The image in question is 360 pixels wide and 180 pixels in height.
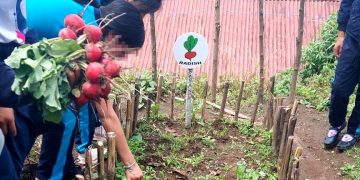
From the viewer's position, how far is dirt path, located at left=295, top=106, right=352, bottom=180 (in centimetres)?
365

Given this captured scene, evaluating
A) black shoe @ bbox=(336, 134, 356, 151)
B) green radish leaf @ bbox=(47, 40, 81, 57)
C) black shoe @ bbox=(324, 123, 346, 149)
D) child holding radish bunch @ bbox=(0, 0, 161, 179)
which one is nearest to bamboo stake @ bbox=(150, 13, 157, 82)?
child holding radish bunch @ bbox=(0, 0, 161, 179)

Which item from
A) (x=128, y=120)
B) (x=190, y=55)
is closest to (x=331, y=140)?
(x=190, y=55)

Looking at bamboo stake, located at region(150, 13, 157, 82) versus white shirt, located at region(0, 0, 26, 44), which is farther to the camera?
bamboo stake, located at region(150, 13, 157, 82)

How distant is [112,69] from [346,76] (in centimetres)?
234

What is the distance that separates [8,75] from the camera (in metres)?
2.02

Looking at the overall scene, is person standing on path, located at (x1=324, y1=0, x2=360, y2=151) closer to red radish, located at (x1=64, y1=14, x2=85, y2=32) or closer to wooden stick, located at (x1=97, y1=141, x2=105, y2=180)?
wooden stick, located at (x1=97, y1=141, x2=105, y2=180)

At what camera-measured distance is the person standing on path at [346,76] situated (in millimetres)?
3779

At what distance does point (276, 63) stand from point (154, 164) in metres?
8.19

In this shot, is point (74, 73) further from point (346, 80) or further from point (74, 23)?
point (346, 80)

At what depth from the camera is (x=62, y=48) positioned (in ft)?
6.89

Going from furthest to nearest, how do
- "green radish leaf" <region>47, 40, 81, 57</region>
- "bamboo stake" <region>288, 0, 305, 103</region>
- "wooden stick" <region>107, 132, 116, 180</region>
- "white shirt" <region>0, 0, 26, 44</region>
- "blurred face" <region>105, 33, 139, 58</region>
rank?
"bamboo stake" <region>288, 0, 305, 103</region> < "wooden stick" <region>107, 132, 116, 180</region> < "blurred face" <region>105, 33, 139, 58</region> < "white shirt" <region>0, 0, 26, 44</region> < "green radish leaf" <region>47, 40, 81, 57</region>

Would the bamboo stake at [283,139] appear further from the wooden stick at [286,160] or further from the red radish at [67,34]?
the red radish at [67,34]

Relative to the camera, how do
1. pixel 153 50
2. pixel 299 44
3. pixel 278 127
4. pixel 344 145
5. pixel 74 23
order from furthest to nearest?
1. pixel 153 50
2. pixel 299 44
3. pixel 344 145
4. pixel 278 127
5. pixel 74 23

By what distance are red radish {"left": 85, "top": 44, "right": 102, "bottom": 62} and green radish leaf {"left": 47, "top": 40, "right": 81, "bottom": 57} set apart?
0.06 m
